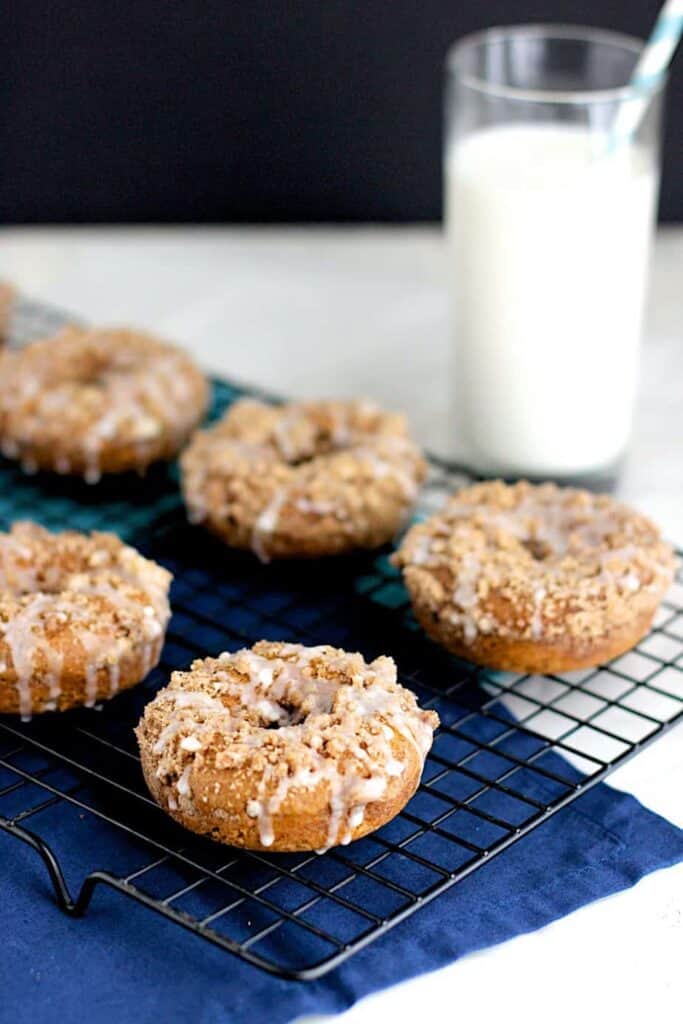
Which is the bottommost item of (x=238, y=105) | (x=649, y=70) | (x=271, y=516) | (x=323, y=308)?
(x=323, y=308)

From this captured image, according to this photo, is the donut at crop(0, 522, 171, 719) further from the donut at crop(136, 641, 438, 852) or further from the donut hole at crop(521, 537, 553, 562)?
the donut hole at crop(521, 537, 553, 562)

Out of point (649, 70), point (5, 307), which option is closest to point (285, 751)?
point (649, 70)

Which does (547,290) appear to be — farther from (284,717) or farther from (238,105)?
(238,105)

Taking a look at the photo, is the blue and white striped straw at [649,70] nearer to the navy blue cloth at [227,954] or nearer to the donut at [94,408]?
the donut at [94,408]

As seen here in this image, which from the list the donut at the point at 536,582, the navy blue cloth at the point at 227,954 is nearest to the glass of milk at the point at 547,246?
the donut at the point at 536,582

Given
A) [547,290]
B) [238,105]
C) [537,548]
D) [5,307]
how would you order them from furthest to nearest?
[238,105], [5,307], [547,290], [537,548]

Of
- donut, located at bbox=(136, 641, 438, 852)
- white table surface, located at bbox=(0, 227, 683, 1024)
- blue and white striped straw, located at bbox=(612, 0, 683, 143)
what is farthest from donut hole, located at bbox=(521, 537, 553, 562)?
blue and white striped straw, located at bbox=(612, 0, 683, 143)

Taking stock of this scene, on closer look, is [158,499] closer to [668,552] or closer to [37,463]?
[37,463]
